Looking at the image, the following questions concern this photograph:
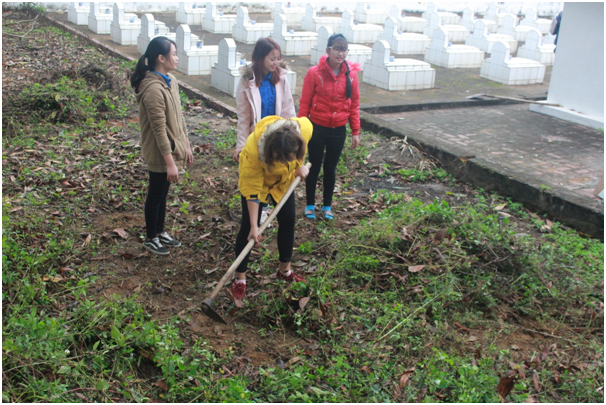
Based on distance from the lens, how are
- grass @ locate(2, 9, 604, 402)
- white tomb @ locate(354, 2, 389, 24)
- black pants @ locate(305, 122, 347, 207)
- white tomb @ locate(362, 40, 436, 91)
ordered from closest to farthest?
grass @ locate(2, 9, 604, 402)
black pants @ locate(305, 122, 347, 207)
white tomb @ locate(362, 40, 436, 91)
white tomb @ locate(354, 2, 389, 24)

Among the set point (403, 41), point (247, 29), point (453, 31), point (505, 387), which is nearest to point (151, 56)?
point (505, 387)

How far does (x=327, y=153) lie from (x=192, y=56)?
23.5 ft

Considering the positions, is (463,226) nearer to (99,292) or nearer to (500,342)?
(500,342)

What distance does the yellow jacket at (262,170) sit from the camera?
11.9 feet

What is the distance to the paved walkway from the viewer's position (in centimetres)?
604

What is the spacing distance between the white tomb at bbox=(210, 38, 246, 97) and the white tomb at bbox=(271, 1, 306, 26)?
36.8 feet

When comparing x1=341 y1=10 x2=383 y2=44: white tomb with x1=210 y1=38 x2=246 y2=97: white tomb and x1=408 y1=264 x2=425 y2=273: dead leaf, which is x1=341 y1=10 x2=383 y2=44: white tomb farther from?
x1=408 y1=264 x2=425 y2=273: dead leaf

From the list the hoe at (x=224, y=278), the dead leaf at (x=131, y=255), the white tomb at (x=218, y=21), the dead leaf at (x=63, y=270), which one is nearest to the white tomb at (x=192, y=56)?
the white tomb at (x=218, y=21)

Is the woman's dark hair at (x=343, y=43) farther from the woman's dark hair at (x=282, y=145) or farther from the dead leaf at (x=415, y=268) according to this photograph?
the dead leaf at (x=415, y=268)

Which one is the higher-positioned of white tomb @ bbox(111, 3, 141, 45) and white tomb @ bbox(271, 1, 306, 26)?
white tomb @ bbox(271, 1, 306, 26)

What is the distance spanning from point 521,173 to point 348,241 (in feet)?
9.48

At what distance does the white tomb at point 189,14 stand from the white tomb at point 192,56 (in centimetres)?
828

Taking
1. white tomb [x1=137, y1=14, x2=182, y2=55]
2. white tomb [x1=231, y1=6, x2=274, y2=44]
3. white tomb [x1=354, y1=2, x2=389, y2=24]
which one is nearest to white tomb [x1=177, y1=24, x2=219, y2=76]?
white tomb [x1=137, y1=14, x2=182, y2=55]

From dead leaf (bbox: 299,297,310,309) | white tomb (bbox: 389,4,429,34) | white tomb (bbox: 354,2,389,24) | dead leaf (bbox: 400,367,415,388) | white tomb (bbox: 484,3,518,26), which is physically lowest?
dead leaf (bbox: 400,367,415,388)
